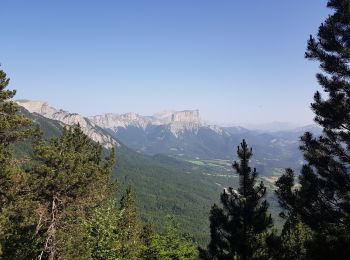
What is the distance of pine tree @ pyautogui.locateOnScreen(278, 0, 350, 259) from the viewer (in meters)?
19.3

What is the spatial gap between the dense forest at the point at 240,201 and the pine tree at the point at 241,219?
0.06 meters

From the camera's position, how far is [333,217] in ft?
63.0

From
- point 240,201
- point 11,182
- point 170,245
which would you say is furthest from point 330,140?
point 11,182

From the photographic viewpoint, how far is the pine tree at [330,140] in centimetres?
1927

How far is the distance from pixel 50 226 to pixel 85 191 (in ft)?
17.0

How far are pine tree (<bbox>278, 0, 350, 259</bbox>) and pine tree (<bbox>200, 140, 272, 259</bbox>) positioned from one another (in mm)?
2709

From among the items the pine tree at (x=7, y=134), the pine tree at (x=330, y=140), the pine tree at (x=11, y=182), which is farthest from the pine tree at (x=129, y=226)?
the pine tree at (x=330, y=140)

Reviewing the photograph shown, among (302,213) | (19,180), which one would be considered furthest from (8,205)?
(302,213)

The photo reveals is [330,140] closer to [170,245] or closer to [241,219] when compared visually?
[241,219]

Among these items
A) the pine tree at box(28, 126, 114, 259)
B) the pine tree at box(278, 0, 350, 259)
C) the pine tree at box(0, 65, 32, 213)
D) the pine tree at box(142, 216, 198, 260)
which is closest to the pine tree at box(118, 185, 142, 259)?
the pine tree at box(28, 126, 114, 259)

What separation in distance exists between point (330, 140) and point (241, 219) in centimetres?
729

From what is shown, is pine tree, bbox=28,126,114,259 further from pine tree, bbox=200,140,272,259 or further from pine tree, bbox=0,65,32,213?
pine tree, bbox=200,140,272,259

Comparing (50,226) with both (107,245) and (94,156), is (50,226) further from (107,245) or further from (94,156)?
(94,156)

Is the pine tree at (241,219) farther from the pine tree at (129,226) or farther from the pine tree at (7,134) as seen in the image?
the pine tree at (7,134)
